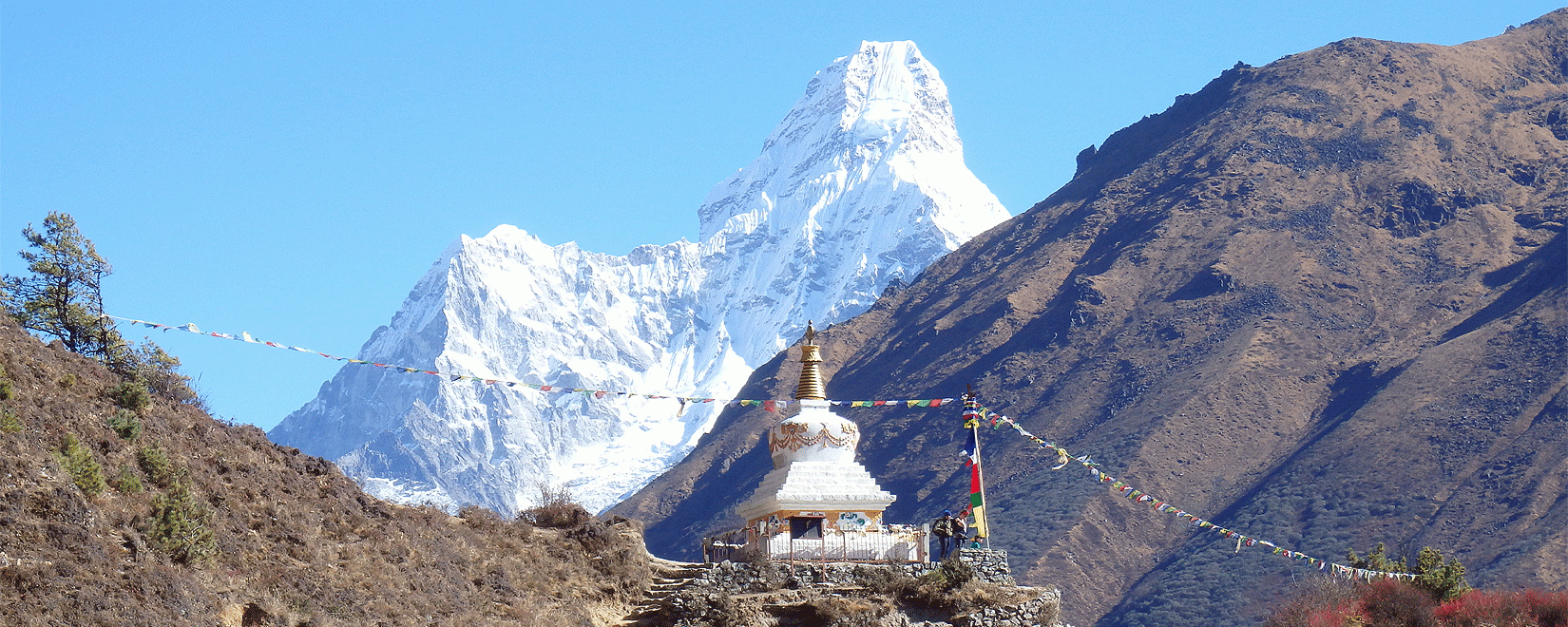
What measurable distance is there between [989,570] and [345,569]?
10619 mm

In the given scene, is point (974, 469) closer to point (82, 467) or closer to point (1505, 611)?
point (1505, 611)

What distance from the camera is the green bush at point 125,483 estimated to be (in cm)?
2598

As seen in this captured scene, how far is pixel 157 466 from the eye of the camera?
1062 inches

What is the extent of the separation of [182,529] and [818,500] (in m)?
12.2

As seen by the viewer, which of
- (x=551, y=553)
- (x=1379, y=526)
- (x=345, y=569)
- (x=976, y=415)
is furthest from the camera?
(x=1379, y=526)

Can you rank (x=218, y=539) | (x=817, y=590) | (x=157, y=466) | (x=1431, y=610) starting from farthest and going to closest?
1. (x=1431, y=610)
2. (x=817, y=590)
3. (x=157, y=466)
4. (x=218, y=539)

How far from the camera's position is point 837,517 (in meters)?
33.6

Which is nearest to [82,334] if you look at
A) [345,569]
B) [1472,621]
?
[345,569]

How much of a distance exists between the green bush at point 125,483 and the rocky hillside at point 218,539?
0.02 metres

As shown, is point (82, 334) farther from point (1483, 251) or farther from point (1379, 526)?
point (1483, 251)

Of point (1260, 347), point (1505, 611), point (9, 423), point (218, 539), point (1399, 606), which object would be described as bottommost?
point (1505, 611)

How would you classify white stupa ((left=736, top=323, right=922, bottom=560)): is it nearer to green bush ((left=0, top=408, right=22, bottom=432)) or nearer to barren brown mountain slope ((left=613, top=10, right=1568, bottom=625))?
green bush ((left=0, top=408, right=22, bottom=432))

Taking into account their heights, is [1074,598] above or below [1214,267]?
below

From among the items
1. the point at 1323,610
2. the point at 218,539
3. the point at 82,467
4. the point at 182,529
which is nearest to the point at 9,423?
the point at 82,467
